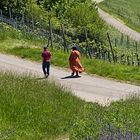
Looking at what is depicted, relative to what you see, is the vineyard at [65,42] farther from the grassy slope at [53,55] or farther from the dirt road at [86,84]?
the dirt road at [86,84]

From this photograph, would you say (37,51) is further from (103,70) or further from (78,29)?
(78,29)

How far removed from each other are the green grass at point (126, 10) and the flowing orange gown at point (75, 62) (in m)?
45.1

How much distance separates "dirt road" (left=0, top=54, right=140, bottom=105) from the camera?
2260 cm

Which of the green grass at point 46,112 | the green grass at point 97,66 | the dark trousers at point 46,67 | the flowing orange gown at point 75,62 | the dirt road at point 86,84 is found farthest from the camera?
the green grass at point 97,66

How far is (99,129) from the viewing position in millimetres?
11055

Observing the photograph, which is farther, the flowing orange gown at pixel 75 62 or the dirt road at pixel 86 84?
the flowing orange gown at pixel 75 62

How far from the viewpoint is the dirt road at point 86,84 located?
890 inches

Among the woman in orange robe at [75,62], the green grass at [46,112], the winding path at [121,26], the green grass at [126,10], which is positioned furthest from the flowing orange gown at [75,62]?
the green grass at [126,10]

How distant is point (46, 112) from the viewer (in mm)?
15523

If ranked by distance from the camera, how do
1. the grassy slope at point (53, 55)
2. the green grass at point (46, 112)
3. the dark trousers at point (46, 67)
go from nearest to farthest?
the green grass at point (46, 112) < the dark trousers at point (46, 67) < the grassy slope at point (53, 55)

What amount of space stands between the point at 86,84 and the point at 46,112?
10063 mm

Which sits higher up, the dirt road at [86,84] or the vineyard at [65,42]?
the vineyard at [65,42]

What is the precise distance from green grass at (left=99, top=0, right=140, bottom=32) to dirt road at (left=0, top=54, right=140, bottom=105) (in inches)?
1702

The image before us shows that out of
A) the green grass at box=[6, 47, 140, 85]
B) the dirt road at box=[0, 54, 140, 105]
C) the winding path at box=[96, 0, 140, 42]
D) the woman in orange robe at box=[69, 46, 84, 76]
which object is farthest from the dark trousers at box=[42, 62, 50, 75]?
the winding path at box=[96, 0, 140, 42]
